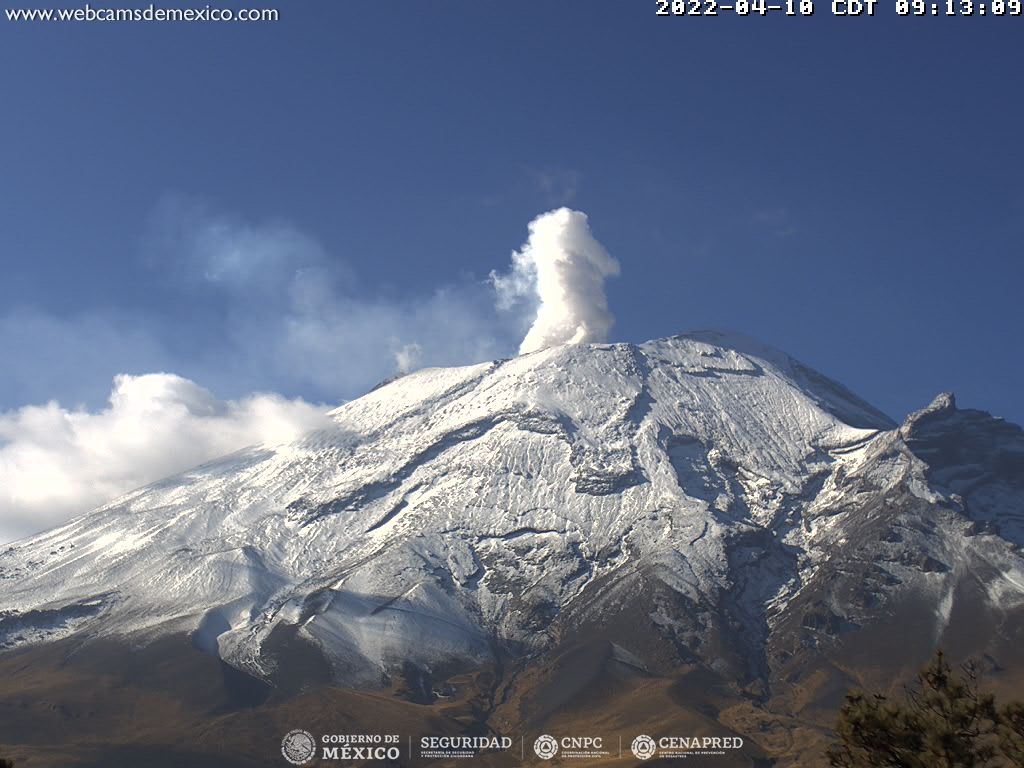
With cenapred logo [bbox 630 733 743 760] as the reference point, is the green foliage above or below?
below

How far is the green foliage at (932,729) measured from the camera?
36.9 m

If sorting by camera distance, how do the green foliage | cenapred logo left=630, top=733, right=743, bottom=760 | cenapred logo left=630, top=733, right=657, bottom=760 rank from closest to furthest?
the green foliage
cenapred logo left=630, top=733, right=657, bottom=760
cenapred logo left=630, top=733, right=743, bottom=760

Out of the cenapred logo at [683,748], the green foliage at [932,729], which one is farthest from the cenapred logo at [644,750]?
the green foliage at [932,729]

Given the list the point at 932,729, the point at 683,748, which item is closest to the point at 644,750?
the point at 683,748

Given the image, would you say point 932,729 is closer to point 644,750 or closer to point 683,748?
point 644,750

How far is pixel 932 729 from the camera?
37125 millimetres

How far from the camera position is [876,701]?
40000 millimetres

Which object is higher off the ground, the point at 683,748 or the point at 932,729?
the point at 683,748

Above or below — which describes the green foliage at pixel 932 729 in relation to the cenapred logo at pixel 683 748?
below

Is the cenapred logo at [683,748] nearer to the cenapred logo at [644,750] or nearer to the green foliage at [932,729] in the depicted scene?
the cenapred logo at [644,750]

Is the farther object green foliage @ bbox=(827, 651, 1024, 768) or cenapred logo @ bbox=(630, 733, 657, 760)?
cenapred logo @ bbox=(630, 733, 657, 760)

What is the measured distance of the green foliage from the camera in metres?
36.9

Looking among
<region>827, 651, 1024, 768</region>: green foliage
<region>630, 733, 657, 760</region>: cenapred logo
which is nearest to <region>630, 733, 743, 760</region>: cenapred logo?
<region>630, 733, 657, 760</region>: cenapred logo

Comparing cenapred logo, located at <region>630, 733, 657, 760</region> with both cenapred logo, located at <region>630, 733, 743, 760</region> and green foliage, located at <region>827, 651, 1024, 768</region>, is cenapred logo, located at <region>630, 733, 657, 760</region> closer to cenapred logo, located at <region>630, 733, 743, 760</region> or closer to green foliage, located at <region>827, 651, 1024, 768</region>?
cenapred logo, located at <region>630, 733, 743, 760</region>
